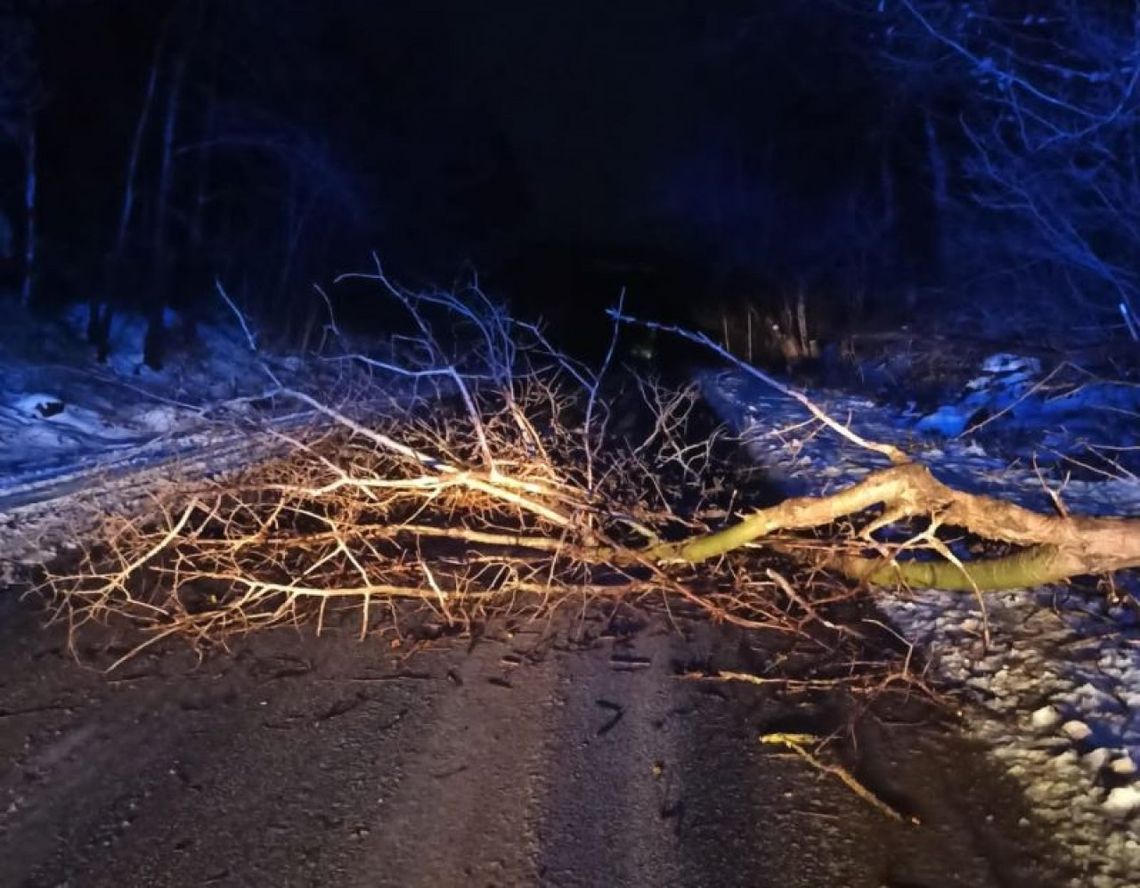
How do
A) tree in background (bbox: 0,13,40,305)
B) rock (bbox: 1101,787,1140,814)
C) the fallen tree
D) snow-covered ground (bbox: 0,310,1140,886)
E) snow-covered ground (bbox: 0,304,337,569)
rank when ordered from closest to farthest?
rock (bbox: 1101,787,1140,814) → snow-covered ground (bbox: 0,310,1140,886) → the fallen tree → snow-covered ground (bbox: 0,304,337,569) → tree in background (bbox: 0,13,40,305)

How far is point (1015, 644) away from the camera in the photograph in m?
5.27

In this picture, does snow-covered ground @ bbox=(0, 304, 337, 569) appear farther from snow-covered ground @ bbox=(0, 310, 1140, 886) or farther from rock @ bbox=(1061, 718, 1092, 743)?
rock @ bbox=(1061, 718, 1092, 743)

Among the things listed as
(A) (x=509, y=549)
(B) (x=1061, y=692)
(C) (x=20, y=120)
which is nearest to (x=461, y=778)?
(A) (x=509, y=549)

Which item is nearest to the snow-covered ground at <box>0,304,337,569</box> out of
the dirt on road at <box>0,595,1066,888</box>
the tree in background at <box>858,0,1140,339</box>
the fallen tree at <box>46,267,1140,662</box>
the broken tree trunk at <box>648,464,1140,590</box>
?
the fallen tree at <box>46,267,1140,662</box>

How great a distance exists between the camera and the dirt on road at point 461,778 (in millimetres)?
3453

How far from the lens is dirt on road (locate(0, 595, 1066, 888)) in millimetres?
3453

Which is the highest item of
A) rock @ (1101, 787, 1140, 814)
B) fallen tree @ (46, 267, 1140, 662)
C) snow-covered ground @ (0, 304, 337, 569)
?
rock @ (1101, 787, 1140, 814)

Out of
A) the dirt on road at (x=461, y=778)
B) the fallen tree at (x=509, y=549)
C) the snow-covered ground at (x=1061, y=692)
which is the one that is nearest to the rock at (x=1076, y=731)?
the snow-covered ground at (x=1061, y=692)

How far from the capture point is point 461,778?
4035 millimetres

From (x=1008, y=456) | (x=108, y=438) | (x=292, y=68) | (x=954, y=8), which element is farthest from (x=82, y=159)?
(x=1008, y=456)

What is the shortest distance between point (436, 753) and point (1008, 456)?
9.41 m

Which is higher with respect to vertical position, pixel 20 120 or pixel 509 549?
pixel 20 120

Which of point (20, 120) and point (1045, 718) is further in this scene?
point (20, 120)

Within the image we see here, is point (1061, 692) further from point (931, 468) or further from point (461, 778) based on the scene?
point (931, 468)
